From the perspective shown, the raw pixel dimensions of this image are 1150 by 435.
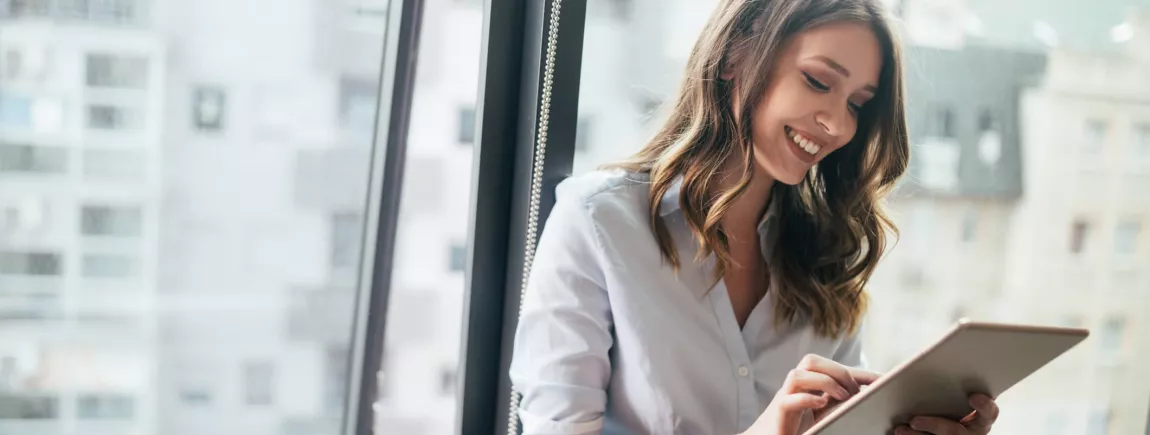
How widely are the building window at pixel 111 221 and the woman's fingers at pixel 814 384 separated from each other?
0.74 meters

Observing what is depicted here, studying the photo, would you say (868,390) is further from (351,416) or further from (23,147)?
(23,147)

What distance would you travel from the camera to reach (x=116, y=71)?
96 centimetres

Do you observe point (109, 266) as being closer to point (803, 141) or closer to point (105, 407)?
point (105, 407)

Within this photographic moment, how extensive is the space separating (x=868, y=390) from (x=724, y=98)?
414 millimetres

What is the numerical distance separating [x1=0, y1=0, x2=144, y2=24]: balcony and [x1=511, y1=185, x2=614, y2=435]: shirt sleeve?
0.51 m

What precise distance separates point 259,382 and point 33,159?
0.36 m

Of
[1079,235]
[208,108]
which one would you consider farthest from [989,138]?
[208,108]

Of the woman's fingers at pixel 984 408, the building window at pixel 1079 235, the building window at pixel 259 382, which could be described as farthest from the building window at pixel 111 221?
the building window at pixel 1079 235

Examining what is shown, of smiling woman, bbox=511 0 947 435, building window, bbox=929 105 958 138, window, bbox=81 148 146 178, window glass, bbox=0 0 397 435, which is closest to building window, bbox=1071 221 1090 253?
building window, bbox=929 105 958 138

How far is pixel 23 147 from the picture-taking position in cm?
93

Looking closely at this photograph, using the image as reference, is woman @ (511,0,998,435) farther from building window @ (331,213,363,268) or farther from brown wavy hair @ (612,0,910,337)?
building window @ (331,213,363,268)

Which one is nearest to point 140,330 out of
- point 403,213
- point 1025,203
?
point 403,213

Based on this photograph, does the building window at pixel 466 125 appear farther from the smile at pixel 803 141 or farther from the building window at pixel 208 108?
the smile at pixel 803 141

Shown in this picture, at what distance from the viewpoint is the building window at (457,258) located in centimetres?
122
